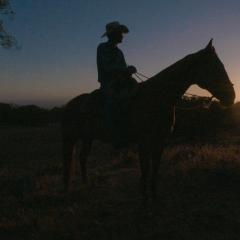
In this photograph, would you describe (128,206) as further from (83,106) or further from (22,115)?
(22,115)

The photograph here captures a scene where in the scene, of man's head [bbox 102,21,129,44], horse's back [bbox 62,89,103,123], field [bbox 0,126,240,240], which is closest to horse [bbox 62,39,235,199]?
field [bbox 0,126,240,240]

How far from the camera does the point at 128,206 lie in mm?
9469

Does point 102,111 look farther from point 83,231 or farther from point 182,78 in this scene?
point 83,231

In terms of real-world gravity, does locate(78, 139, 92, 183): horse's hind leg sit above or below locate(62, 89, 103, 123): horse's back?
below

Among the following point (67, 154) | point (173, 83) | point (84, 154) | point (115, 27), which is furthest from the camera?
point (84, 154)

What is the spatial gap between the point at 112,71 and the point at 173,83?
53.0 inches

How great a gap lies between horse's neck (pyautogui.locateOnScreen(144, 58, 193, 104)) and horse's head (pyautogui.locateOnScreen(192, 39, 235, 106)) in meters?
0.30

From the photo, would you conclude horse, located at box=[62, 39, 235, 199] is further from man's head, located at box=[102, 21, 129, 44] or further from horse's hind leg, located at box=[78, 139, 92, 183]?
horse's hind leg, located at box=[78, 139, 92, 183]

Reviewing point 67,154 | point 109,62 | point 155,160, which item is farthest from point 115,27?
point 67,154

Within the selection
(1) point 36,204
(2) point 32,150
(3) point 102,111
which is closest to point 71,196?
(1) point 36,204

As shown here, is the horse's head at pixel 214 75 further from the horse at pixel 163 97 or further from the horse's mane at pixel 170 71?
the horse's mane at pixel 170 71

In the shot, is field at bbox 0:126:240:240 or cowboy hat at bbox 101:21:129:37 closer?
field at bbox 0:126:240:240

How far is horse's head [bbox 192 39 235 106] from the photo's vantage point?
345 inches

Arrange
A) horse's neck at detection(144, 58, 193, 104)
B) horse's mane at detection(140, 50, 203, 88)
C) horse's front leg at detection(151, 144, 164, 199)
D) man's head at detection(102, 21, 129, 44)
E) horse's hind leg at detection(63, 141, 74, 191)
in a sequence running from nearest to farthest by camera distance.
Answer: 1. horse's mane at detection(140, 50, 203, 88)
2. horse's neck at detection(144, 58, 193, 104)
3. horse's front leg at detection(151, 144, 164, 199)
4. man's head at detection(102, 21, 129, 44)
5. horse's hind leg at detection(63, 141, 74, 191)
